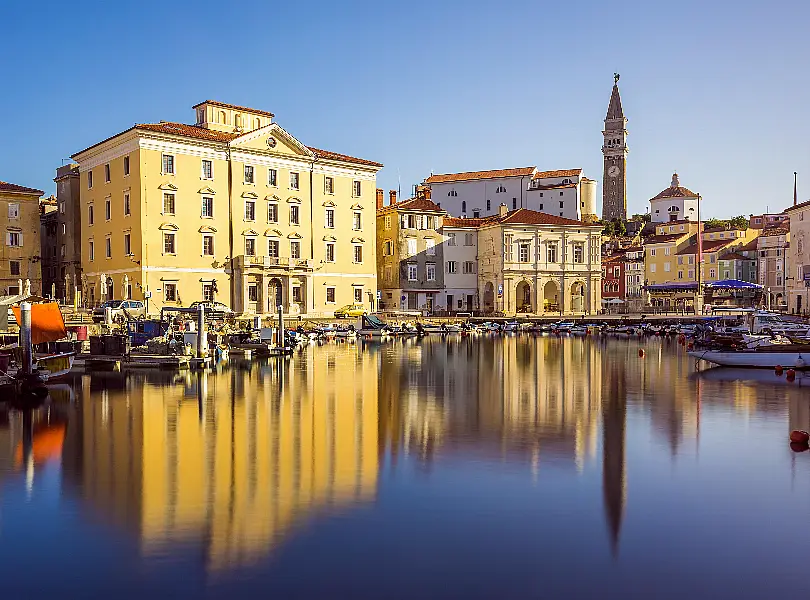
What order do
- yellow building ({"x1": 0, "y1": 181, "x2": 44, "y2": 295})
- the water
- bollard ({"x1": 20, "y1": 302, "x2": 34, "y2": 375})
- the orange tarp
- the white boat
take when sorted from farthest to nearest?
yellow building ({"x1": 0, "y1": 181, "x2": 44, "y2": 295}) < the white boat < the orange tarp < bollard ({"x1": 20, "y1": 302, "x2": 34, "y2": 375}) < the water

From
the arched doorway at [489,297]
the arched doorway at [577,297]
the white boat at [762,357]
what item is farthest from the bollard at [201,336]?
the arched doorway at [577,297]

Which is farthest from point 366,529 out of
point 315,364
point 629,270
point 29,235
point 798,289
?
point 629,270

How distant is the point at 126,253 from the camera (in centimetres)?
5788

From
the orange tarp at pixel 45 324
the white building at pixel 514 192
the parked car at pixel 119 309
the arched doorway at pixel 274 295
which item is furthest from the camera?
the white building at pixel 514 192

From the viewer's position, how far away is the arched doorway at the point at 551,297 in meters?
86.5

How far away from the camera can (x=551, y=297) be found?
88.9 meters

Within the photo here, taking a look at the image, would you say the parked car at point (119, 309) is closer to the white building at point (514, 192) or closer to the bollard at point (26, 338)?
the bollard at point (26, 338)

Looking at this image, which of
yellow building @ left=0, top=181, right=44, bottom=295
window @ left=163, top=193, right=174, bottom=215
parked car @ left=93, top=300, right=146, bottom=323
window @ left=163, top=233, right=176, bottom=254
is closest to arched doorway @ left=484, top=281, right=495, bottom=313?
window @ left=163, top=233, right=176, bottom=254

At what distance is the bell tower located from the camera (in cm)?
14538

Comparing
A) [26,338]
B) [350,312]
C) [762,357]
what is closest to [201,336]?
[26,338]

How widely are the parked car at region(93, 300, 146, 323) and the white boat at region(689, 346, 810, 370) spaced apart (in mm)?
33477

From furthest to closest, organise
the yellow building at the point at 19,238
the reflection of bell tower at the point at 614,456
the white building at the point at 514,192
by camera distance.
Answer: the white building at the point at 514,192 < the yellow building at the point at 19,238 < the reflection of bell tower at the point at 614,456

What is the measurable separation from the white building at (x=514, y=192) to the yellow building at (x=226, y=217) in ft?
115

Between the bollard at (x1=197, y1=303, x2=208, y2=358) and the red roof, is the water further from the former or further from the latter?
the red roof
